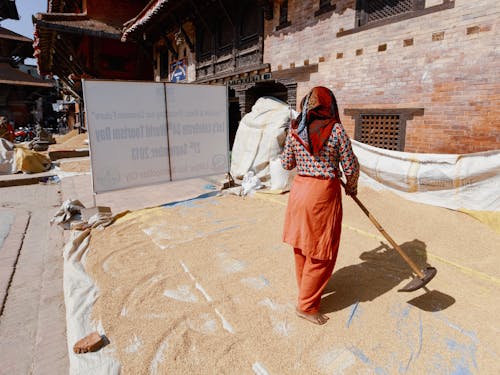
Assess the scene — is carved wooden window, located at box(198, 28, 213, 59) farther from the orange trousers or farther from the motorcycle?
the motorcycle

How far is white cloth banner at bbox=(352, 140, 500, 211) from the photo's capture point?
472 centimetres

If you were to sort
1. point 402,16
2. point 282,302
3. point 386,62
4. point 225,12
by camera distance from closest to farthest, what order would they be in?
1. point 282,302
2. point 402,16
3. point 386,62
4. point 225,12

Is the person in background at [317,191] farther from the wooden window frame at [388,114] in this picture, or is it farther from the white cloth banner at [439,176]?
the wooden window frame at [388,114]

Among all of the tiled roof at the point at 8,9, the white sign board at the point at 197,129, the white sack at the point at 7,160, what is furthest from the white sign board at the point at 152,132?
the tiled roof at the point at 8,9

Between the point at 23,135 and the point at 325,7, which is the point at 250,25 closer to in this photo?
the point at 325,7

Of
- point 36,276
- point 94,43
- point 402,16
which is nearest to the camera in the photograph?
point 36,276

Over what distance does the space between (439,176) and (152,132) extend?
5183mm

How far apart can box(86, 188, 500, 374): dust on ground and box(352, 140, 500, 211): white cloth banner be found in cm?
44

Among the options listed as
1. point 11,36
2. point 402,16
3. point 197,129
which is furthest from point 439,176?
point 11,36

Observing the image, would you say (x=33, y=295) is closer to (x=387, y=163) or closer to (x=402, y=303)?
(x=402, y=303)

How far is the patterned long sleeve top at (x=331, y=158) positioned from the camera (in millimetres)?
2479

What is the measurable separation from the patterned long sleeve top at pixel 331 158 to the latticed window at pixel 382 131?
420cm

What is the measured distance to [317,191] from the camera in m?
2.52

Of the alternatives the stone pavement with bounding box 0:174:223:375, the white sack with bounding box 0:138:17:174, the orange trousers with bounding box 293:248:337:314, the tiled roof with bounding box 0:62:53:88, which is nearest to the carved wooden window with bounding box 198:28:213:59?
the stone pavement with bounding box 0:174:223:375
